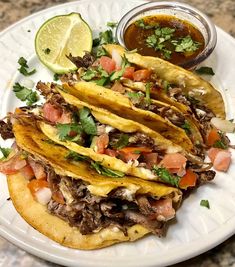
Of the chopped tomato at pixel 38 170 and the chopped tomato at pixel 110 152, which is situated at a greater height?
the chopped tomato at pixel 110 152

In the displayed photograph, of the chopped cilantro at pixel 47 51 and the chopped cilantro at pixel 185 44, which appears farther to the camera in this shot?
the chopped cilantro at pixel 47 51

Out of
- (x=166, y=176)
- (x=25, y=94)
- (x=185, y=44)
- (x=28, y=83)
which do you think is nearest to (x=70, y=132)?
(x=166, y=176)

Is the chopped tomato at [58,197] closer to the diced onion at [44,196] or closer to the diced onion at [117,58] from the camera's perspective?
the diced onion at [44,196]

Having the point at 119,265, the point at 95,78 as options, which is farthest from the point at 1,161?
the point at 119,265

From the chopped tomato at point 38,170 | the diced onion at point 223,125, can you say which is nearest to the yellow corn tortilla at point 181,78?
the diced onion at point 223,125

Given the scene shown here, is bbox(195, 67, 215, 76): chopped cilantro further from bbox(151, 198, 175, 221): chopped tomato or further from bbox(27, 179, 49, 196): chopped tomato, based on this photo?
bbox(27, 179, 49, 196): chopped tomato

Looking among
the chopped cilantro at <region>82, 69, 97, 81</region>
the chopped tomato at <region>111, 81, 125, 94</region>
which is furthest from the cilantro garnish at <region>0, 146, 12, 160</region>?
the chopped tomato at <region>111, 81, 125, 94</region>

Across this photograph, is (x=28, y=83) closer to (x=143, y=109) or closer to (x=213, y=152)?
(x=143, y=109)
